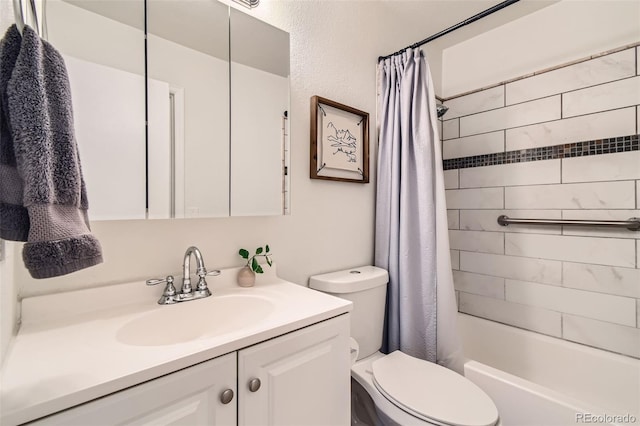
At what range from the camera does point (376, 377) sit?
1.18 meters

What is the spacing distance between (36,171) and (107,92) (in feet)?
2.02

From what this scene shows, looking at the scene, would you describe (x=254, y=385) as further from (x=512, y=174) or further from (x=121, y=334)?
(x=512, y=174)

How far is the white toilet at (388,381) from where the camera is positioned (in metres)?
0.98

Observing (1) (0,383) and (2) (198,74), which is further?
(2) (198,74)

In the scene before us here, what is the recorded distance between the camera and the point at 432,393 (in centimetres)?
108

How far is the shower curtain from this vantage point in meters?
1.46

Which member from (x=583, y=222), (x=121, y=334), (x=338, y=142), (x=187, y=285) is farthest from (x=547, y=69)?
(x=121, y=334)

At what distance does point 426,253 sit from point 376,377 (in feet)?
2.11

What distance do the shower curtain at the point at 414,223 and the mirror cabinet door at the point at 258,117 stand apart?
648 mm

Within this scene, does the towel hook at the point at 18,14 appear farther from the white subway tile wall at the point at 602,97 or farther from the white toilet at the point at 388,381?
the white subway tile wall at the point at 602,97

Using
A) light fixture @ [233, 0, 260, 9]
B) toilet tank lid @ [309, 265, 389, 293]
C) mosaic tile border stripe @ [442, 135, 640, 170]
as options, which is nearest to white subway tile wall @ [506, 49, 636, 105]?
mosaic tile border stripe @ [442, 135, 640, 170]

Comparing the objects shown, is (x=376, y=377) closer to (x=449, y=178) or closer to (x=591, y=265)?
(x=591, y=265)

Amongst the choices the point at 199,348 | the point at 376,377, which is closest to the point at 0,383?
the point at 199,348

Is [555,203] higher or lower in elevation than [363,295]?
higher
